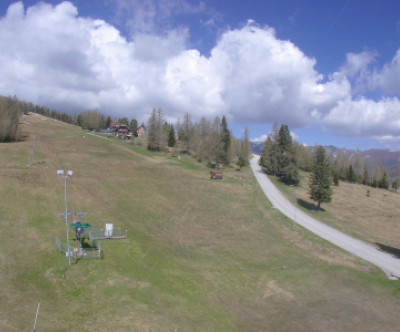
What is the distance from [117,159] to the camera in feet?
208

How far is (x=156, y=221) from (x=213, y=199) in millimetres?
13709

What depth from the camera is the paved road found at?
27.2 meters

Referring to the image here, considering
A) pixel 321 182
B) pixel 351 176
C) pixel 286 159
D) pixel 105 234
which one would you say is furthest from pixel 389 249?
pixel 351 176

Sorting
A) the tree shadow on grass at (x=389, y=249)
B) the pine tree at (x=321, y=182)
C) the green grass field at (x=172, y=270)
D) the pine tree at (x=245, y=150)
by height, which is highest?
the pine tree at (x=245, y=150)

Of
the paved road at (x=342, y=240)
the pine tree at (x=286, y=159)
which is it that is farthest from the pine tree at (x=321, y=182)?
the pine tree at (x=286, y=159)

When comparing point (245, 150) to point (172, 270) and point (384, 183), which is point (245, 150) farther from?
point (172, 270)

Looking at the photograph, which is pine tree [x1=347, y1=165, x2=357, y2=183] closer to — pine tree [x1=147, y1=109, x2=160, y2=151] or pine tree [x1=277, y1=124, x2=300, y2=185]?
pine tree [x1=277, y1=124, x2=300, y2=185]

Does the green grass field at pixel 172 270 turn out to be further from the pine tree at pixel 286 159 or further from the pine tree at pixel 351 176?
the pine tree at pixel 351 176

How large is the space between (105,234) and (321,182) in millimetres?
38523

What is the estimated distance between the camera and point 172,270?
74.4ft

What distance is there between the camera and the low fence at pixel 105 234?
27312 mm

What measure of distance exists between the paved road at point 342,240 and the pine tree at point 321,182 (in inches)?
194

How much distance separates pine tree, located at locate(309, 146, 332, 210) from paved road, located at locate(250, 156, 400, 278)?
4.93 m

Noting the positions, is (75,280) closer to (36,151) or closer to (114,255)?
(114,255)
